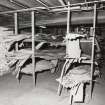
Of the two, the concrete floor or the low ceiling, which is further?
the concrete floor

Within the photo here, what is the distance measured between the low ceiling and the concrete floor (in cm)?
167

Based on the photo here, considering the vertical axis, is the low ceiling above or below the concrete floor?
above

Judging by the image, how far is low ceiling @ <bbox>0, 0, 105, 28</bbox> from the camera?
3129mm

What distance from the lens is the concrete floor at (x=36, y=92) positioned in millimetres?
3246

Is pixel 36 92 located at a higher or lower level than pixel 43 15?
lower

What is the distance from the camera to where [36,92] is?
366 cm

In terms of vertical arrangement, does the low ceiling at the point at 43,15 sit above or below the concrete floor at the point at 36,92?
above

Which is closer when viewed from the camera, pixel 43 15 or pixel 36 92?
pixel 36 92

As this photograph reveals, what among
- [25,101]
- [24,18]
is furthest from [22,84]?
[24,18]

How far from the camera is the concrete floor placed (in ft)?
10.6

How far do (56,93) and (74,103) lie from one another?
56cm

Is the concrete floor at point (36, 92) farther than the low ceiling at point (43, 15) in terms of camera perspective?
Yes

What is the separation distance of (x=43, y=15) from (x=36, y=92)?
2.18m

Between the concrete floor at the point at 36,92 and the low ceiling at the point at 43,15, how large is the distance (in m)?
1.67
